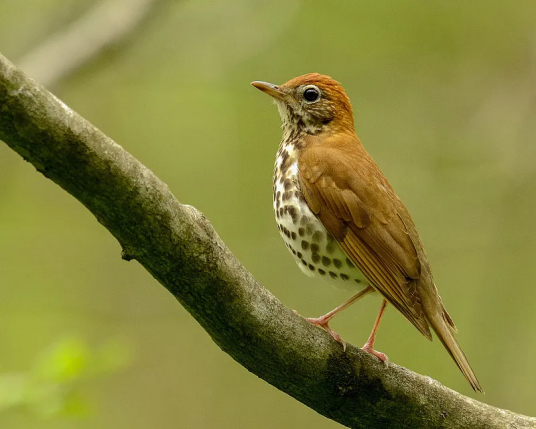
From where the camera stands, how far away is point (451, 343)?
4102mm

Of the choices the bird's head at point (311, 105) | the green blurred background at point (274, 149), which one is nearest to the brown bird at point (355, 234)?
the bird's head at point (311, 105)

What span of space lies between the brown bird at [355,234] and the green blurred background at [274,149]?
7.68 ft

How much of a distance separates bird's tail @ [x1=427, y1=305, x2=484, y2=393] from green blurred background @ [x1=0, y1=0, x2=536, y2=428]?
2320 mm

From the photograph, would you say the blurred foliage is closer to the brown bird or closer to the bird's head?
the brown bird

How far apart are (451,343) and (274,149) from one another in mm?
4640

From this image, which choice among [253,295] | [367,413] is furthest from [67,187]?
[367,413]

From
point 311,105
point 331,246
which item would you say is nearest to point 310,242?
point 331,246

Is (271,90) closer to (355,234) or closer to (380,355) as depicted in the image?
(355,234)

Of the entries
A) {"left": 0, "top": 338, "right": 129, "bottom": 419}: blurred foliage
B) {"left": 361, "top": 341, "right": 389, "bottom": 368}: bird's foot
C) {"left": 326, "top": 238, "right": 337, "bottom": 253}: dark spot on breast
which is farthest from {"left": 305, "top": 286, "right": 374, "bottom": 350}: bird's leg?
{"left": 0, "top": 338, "right": 129, "bottom": 419}: blurred foliage

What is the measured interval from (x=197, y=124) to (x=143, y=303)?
2218 millimetres

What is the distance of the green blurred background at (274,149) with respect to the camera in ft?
23.7

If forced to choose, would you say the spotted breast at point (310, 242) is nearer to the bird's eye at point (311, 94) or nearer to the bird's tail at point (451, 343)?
the bird's tail at point (451, 343)

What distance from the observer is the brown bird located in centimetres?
429

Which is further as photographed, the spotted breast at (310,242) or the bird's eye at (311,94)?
the bird's eye at (311,94)
